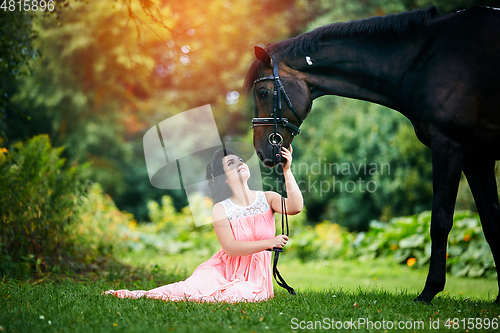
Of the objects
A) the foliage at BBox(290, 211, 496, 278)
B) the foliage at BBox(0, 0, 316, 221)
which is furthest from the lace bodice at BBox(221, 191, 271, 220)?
the foliage at BBox(0, 0, 316, 221)

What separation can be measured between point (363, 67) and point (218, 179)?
1.60 meters

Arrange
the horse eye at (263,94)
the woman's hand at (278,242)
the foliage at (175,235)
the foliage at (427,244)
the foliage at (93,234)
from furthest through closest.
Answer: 1. the foliage at (175,235)
2. the foliage at (427,244)
3. the foliage at (93,234)
4. the horse eye at (263,94)
5. the woman's hand at (278,242)

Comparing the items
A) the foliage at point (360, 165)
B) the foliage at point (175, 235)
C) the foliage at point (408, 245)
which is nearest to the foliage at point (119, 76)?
the foliage at point (175, 235)

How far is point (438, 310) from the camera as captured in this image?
285cm

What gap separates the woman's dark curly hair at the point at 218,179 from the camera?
3.49 meters

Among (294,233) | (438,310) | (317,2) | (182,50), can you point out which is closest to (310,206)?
(294,233)

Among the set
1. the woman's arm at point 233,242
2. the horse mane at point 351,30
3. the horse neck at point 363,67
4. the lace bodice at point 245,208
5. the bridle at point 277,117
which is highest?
the horse mane at point 351,30

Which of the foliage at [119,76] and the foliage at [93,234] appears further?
the foliage at [119,76]

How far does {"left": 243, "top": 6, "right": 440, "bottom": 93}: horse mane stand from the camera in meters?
3.13

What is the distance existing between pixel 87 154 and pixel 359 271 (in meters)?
11.1

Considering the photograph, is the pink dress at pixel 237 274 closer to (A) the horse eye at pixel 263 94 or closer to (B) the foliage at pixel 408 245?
(A) the horse eye at pixel 263 94

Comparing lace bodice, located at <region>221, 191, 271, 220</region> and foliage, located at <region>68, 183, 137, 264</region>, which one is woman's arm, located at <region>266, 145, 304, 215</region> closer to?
lace bodice, located at <region>221, 191, 271, 220</region>

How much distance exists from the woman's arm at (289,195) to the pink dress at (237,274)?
89mm

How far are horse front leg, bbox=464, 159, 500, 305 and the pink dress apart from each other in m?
1.74
